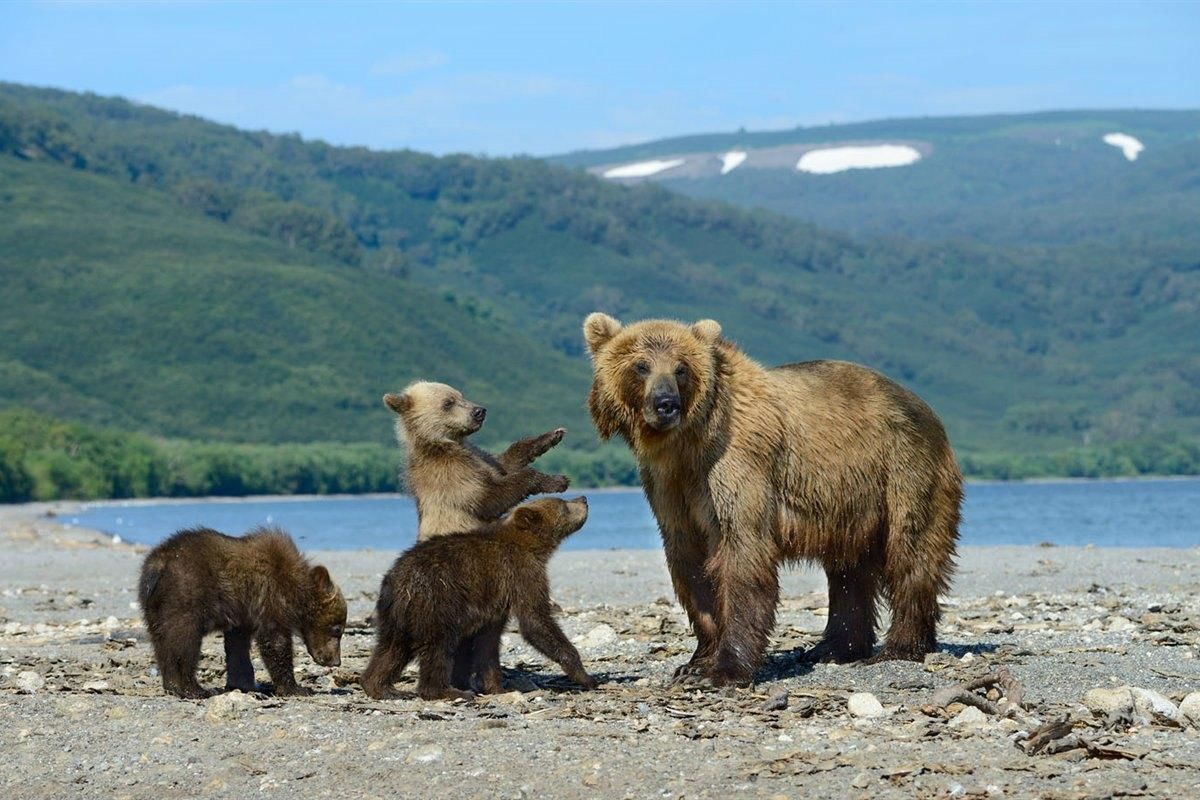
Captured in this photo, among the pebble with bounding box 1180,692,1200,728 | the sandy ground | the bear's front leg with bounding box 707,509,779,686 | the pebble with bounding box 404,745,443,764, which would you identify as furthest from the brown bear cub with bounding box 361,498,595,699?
the pebble with bounding box 1180,692,1200,728

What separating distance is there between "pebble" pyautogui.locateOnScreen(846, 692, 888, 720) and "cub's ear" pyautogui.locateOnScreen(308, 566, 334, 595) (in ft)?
9.47

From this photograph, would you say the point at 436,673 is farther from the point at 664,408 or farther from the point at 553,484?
the point at 664,408

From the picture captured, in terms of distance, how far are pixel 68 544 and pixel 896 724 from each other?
79.1 feet

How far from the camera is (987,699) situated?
Result: 815 cm

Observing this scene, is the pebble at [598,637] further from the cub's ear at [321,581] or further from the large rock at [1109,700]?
the large rock at [1109,700]

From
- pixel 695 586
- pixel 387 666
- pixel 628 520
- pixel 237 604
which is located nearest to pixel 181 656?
pixel 237 604

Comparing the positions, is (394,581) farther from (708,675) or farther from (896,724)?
(896,724)

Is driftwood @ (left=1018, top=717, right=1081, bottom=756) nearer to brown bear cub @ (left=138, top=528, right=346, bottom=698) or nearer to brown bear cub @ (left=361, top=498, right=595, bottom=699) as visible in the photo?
Result: brown bear cub @ (left=361, top=498, right=595, bottom=699)

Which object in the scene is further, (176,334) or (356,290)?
(356,290)

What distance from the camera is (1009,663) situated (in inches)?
375

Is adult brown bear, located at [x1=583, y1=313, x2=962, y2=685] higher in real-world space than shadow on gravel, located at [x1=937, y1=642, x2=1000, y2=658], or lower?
higher

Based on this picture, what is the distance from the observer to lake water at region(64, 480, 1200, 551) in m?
41.1

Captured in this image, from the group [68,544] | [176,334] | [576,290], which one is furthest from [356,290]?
[68,544]

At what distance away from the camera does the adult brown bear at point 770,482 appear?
8.98 m
